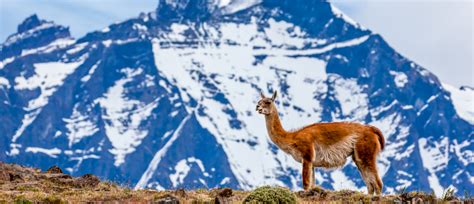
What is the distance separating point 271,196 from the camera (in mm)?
25375

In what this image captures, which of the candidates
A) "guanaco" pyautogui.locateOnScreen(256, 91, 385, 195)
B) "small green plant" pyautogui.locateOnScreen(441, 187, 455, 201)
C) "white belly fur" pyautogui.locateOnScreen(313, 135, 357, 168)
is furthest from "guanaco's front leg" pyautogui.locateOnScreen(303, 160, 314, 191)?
"small green plant" pyautogui.locateOnScreen(441, 187, 455, 201)

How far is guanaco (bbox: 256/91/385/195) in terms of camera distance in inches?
1267

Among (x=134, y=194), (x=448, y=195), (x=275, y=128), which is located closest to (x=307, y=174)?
(x=275, y=128)

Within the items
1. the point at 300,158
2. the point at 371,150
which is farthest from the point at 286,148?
the point at 371,150

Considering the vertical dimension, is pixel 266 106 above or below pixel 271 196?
above

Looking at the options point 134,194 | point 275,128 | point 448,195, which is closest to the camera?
point 448,195

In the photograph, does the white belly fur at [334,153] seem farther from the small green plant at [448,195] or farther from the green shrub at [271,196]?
the green shrub at [271,196]

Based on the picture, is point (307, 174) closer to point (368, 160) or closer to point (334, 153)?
point (334, 153)

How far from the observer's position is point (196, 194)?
2922cm

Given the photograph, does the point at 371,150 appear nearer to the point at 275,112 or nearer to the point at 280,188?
the point at 275,112

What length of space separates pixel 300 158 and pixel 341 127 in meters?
1.67

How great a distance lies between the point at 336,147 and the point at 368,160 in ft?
3.67

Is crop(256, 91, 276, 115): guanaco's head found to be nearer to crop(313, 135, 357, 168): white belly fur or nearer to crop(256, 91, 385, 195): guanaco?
crop(256, 91, 385, 195): guanaco

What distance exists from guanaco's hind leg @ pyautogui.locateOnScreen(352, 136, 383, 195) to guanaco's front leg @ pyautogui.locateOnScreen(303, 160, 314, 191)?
1566mm
